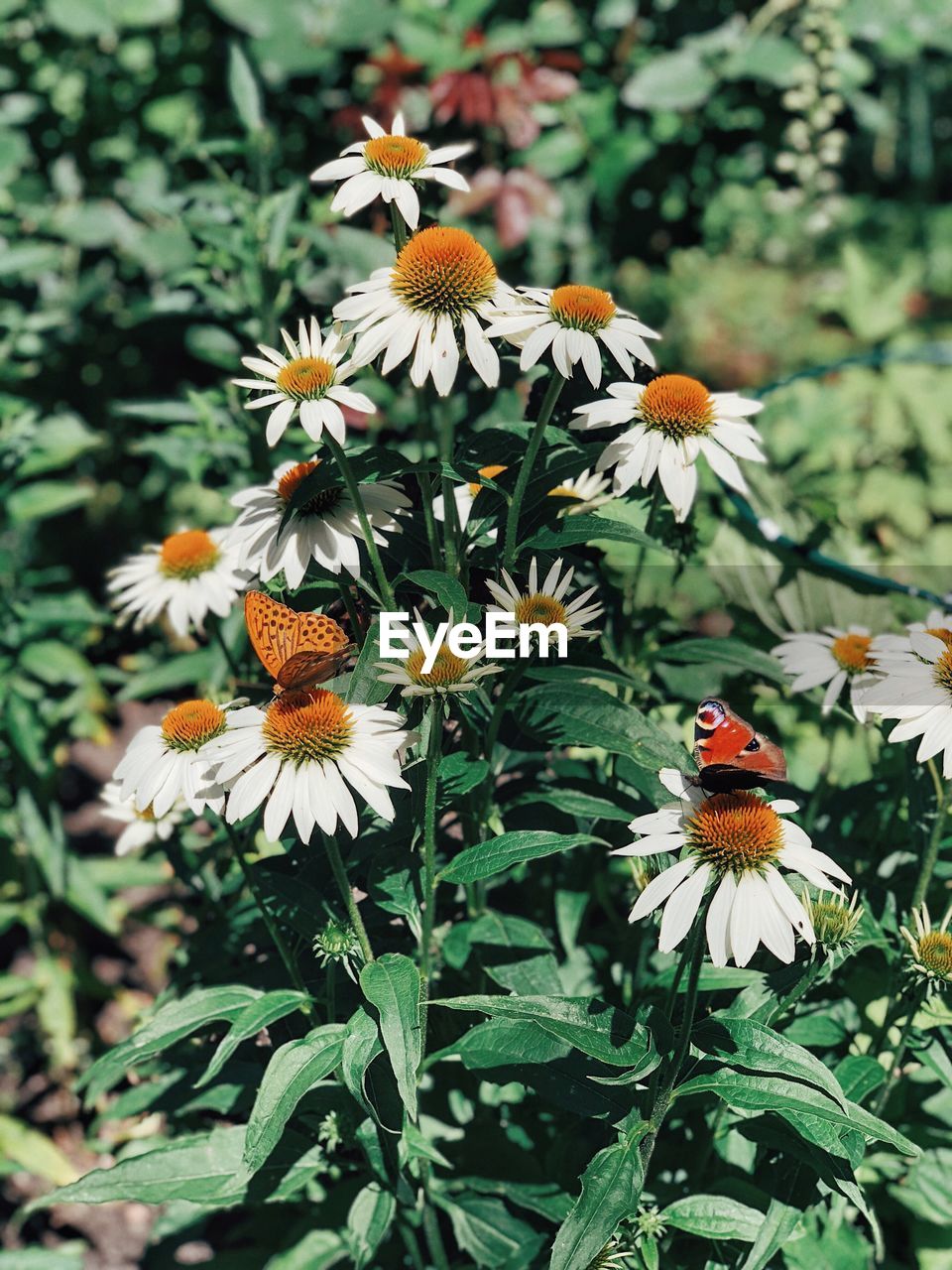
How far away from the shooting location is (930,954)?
1042 millimetres

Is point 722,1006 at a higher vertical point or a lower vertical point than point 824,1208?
higher

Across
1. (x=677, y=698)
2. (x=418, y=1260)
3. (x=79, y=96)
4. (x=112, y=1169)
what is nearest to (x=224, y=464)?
(x=677, y=698)

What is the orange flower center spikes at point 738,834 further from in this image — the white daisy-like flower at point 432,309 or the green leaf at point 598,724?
the white daisy-like flower at point 432,309

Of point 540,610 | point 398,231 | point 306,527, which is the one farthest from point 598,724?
point 398,231

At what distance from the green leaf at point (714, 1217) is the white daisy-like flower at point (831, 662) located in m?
0.49

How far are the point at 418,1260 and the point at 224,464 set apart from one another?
44.7 inches

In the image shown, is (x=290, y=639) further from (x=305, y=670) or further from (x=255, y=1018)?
(x=255, y=1018)

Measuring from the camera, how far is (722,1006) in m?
1.20

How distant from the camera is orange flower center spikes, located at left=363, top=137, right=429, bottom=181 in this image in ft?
3.30

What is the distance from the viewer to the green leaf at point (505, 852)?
0.98 meters

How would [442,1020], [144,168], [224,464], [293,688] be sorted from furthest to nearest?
[144,168], [224,464], [442,1020], [293,688]

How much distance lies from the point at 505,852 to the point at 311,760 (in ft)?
0.64

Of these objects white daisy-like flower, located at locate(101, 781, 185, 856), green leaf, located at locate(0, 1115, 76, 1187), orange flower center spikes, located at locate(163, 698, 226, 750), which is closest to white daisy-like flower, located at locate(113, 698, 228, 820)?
orange flower center spikes, located at locate(163, 698, 226, 750)

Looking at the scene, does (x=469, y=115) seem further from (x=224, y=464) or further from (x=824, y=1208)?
(x=824, y=1208)
